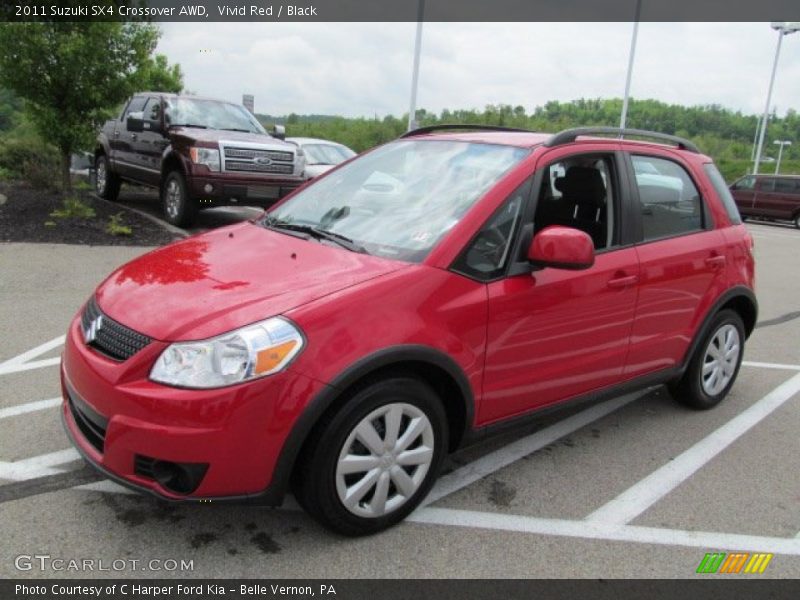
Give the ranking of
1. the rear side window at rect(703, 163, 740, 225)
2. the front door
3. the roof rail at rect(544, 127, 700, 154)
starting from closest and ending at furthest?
the front door
the roof rail at rect(544, 127, 700, 154)
the rear side window at rect(703, 163, 740, 225)

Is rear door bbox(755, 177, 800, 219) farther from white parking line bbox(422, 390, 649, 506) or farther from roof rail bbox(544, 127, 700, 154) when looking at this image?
white parking line bbox(422, 390, 649, 506)

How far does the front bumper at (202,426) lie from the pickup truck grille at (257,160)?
24.1ft

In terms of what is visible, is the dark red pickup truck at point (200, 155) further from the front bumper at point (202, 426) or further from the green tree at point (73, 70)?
the front bumper at point (202, 426)

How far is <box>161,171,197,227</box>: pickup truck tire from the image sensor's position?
Answer: 31.6 ft

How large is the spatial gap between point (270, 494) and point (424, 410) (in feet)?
2.30

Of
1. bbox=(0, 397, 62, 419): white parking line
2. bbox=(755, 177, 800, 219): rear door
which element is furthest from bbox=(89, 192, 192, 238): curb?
bbox=(755, 177, 800, 219): rear door

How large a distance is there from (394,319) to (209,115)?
28.8 ft

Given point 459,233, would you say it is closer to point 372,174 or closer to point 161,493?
point 372,174

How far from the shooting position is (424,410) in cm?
283

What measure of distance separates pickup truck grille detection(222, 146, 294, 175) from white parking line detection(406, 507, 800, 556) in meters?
7.39

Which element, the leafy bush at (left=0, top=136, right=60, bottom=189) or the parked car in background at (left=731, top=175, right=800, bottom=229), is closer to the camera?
the leafy bush at (left=0, top=136, right=60, bottom=189)

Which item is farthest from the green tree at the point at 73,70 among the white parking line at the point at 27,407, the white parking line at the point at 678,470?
the white parking line at the point at 678,470

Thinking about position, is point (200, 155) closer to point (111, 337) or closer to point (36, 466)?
point (36, 466)

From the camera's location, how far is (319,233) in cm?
334
